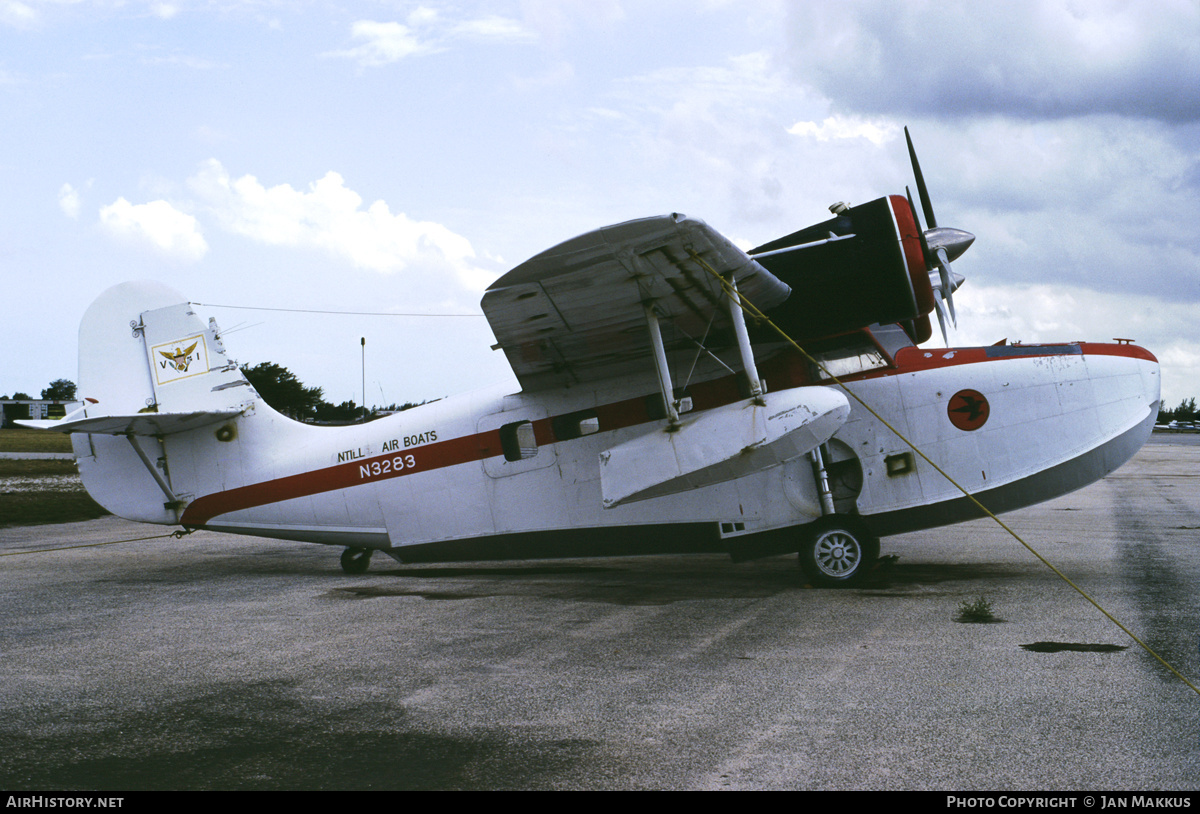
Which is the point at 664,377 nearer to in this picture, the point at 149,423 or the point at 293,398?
the point at 149,423

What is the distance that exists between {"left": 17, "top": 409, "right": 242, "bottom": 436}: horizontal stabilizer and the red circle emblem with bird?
866 cm

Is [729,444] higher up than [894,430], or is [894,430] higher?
[729,444]

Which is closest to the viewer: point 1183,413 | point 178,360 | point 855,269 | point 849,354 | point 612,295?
point 612,295

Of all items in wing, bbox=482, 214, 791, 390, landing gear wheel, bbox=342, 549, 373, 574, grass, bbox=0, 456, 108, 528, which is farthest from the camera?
grass, bbox=0, 456, 108, 528

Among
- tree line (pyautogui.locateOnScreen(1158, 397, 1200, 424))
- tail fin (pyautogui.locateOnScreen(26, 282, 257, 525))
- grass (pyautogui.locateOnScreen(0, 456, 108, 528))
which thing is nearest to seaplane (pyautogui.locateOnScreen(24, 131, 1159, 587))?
tail fin (pyautogui.locateOnScreen(26, 282, 257, 525))

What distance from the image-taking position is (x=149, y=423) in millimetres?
10461

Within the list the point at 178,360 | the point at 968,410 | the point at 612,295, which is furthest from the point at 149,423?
the point at 968,410

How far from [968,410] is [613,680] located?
16.7ft

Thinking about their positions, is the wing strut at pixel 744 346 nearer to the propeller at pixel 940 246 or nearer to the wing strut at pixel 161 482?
the propeller at pixel 940 246

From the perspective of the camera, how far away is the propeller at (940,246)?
8633 mm

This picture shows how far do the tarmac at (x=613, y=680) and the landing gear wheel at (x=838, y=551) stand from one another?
25 cm

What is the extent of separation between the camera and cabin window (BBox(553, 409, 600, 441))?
30.3ft

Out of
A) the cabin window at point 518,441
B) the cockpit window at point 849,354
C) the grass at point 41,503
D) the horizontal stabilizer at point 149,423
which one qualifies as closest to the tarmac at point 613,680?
the cabin window at point 518,441

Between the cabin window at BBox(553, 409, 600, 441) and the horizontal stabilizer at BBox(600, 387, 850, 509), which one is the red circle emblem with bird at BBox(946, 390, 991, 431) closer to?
the horizontal stabilizer at BBox(600, 387, 850, 509)
